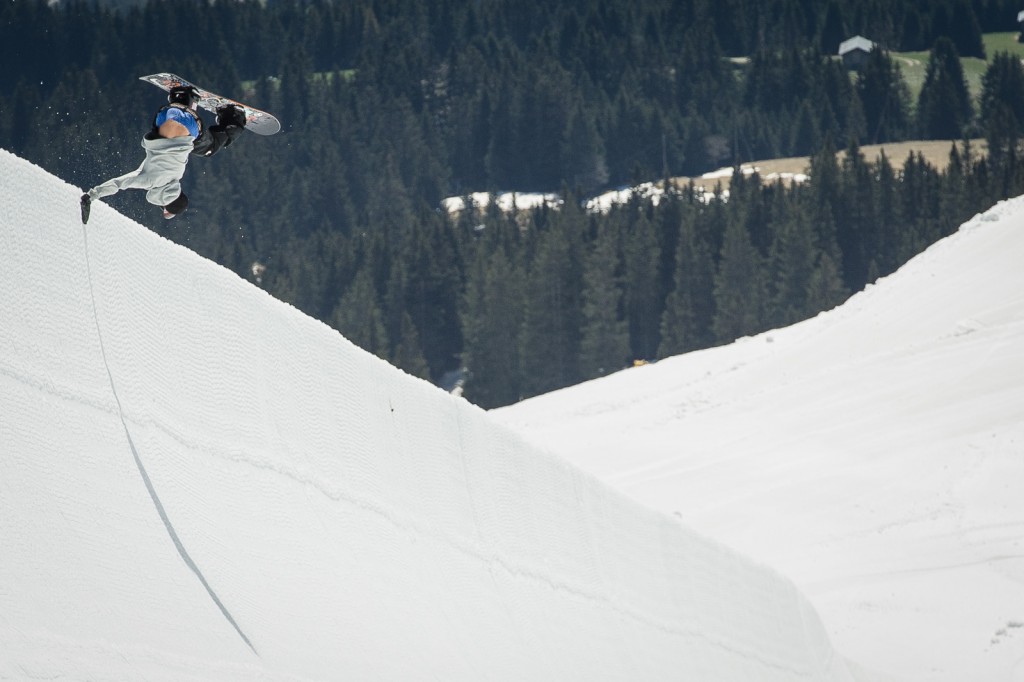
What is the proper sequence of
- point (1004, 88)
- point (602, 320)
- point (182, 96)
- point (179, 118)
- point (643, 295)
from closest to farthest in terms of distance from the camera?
point (179, 118) < point (182, 96) < point (602, 320) < point (643, 295) < point (1004, 88)

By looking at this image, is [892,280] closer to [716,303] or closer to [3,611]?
[3,611]

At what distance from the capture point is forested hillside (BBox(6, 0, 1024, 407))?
248ft

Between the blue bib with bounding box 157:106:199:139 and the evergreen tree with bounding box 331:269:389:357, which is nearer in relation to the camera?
the blue bib with bounding box 157:106:199:139

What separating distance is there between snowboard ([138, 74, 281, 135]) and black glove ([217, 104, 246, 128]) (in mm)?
53

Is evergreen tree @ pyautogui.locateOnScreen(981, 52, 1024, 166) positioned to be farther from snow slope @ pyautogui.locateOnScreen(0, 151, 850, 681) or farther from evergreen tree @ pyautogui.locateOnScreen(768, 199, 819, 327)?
snow slope @ pyautogui.locateOnScreen(0, 151, 850, 681)

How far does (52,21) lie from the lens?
132m

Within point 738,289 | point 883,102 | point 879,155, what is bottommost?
point 883,102

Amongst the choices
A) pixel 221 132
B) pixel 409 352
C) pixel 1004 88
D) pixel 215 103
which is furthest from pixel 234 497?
pixel 1004 88

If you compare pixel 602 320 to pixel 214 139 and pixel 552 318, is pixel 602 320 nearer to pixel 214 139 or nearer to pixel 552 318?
pixel 552 318

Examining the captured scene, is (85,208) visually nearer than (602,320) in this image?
Yes

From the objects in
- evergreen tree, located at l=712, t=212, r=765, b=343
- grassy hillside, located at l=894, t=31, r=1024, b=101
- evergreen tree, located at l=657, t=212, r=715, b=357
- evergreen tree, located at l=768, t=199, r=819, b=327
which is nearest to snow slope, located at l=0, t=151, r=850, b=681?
evergreen tree, located at l=712, t=212, r=765, b=343

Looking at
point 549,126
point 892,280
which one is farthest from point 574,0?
point 892,280

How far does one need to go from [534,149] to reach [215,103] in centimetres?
11789

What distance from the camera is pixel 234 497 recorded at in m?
5.40
